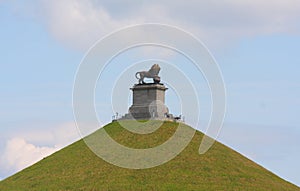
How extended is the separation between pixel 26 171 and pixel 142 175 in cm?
2291

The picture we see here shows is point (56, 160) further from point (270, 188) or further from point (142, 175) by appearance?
point (270, 188)

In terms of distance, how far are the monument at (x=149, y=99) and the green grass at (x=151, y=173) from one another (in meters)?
2.55

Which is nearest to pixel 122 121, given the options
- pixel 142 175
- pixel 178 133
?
pixel 178 133

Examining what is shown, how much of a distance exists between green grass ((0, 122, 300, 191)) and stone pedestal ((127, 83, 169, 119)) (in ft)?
8.66

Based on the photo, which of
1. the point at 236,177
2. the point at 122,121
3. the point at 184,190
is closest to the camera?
the point at 184,190

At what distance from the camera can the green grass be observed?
111m

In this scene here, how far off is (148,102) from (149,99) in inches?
21.4

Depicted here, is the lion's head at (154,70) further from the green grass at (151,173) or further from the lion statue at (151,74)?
the green grass at (151,173)

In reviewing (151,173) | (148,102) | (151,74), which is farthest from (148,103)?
(151,173)

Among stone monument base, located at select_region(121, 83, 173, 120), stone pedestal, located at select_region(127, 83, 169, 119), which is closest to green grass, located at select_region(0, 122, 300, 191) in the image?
stone monument base, located at select_region(121, 83, 173, 120)

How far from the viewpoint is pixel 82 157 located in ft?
404

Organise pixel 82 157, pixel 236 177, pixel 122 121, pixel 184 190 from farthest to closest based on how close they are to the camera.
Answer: pixel 122 121 < pixel 82 157 < pixel 236 177 < pixel 184 190

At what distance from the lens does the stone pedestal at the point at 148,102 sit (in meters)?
129

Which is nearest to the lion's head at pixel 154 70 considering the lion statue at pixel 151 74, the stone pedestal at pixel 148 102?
the lion statue at pixel 151 74
